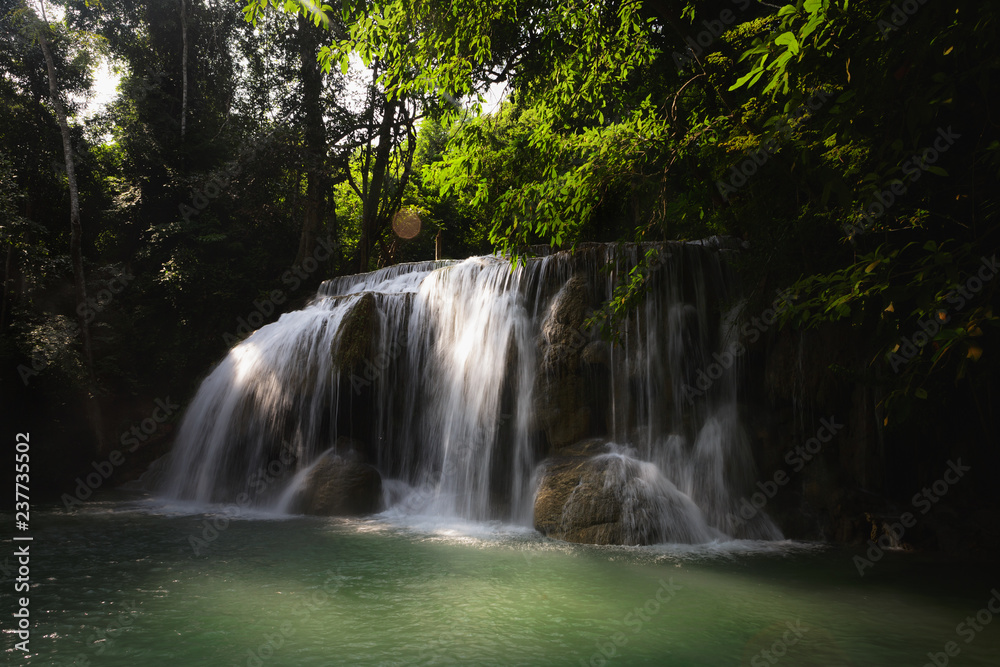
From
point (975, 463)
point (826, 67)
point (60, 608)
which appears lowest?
point (60, 608)

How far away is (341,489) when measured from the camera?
10461 mm

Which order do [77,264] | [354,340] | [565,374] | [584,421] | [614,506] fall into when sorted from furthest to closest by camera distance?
[77,264] → [354,340] → [565,374] → [584,421] → [614,506]

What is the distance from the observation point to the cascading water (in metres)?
9.37

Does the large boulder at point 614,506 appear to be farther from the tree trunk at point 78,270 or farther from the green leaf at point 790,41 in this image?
the tree trunk at point 78,270

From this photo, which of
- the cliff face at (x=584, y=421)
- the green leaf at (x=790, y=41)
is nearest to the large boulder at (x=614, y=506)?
the cliff face at (x=584, y=421)

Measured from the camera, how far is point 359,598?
5.34 meters

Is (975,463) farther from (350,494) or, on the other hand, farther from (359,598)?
(350,494)

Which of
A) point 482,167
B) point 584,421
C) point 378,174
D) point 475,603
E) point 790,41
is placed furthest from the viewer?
point 378,174

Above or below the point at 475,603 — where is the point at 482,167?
above

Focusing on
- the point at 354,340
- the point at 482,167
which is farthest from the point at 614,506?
the point at 354,340

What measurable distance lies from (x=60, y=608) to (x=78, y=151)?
684 inches

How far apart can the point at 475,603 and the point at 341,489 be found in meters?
5.87

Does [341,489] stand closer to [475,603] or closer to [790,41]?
[475,603]

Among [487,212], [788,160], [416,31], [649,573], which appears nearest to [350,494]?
[649,573]
